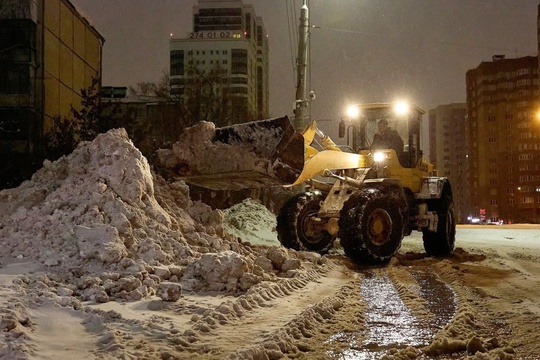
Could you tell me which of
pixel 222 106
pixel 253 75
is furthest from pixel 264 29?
pixel 222 106

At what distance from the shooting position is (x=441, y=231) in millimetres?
13523

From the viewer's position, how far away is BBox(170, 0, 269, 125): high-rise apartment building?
3397 cm

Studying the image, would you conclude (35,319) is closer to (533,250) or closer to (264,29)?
(533,250)

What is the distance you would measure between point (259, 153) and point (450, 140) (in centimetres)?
14193

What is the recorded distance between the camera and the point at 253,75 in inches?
3529

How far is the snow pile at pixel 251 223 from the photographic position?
56.1 feet

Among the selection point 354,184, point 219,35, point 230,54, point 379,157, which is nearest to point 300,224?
point 354,184

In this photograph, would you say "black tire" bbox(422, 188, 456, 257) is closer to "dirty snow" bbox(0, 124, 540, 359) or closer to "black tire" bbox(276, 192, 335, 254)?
"black tire" bbox(276, 192, 335, 254)

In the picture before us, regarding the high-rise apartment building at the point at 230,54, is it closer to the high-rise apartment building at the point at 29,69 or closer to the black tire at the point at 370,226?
the high-rise apartment building at the point at 29,69

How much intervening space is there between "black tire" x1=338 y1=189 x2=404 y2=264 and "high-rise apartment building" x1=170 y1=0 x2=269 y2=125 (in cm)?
2130

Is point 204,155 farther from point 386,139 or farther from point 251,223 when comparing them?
point 251,223

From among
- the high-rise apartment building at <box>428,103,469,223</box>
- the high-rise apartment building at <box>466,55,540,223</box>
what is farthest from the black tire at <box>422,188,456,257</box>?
the high-rise apartment building at <box>428,103,469,223</box>

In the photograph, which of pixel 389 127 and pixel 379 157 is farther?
pixel 389 127

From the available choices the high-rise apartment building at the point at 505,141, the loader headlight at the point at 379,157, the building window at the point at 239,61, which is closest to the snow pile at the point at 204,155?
the loader headlight at the point at 379,157
